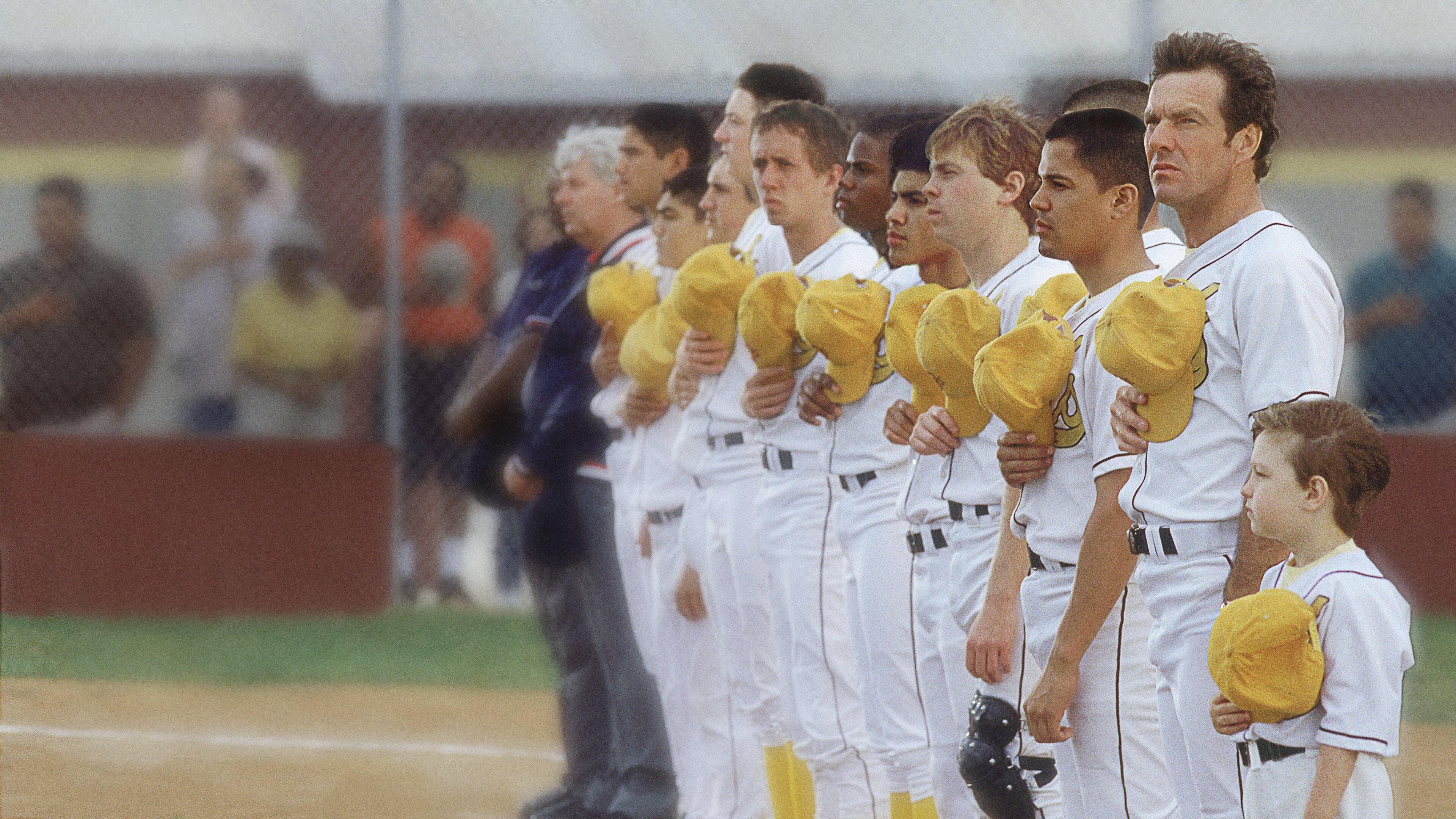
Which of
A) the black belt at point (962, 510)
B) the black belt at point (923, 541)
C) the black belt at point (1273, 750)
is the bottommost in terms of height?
the black belt at point (1273, 750)

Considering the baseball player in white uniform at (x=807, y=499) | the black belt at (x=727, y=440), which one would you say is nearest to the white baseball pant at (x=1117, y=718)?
the baseball player in white uniform at (x=807, y=499)

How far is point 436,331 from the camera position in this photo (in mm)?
10289

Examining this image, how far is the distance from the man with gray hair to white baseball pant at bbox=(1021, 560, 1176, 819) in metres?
2.40

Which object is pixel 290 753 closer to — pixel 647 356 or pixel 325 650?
pixel 325 650

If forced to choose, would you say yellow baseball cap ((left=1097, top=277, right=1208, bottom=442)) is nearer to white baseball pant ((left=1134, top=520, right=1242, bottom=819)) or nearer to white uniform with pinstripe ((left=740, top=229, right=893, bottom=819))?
white baseball pant ((left=1134, top=520, right=1242, bottom=819))

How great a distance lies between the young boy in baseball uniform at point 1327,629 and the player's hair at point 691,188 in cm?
269

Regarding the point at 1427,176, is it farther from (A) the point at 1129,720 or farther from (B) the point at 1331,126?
(A) the point at 1129,720

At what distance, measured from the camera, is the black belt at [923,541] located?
3.91 metres

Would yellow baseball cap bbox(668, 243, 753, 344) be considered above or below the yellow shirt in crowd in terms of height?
below

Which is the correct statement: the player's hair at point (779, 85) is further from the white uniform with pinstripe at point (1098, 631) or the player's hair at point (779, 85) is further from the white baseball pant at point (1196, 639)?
the white baseball pant at point (1196, 639)

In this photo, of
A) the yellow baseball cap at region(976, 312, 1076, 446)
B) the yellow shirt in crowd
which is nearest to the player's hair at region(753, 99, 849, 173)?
the yellow baseball cap at region(976, 312, 1076, 446)

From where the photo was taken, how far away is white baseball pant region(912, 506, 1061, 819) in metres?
3.78

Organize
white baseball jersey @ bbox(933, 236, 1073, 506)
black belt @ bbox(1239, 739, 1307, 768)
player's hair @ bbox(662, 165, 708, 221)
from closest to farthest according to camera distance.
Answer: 1. black belt @ bbox(1239, 739, 1307, 768)
2. white baseball jersey @ bbox(933, 236, 1073, 506)
3. player's hair @ bbox(662, 165, 708, 221)

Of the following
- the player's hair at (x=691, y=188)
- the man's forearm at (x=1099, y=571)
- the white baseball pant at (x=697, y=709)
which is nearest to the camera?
the man's forearm at (x=1099, y=571)
